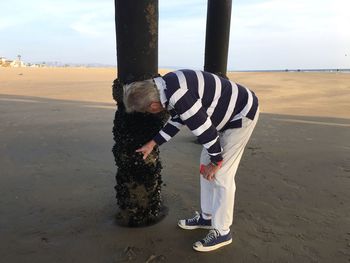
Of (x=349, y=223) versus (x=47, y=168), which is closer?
(x=349, y=223)

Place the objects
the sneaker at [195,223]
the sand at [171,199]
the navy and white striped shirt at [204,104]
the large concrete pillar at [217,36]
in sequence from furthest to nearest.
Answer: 1. the large concrete pillar at [217,36]
2. the sneaker at [195,223]
3. the sand at [171,199]
4. the navy and white striped shirt at [204,104]

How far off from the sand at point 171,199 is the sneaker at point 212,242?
62 millimetres

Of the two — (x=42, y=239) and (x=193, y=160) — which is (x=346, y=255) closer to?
(x=42, y=239)

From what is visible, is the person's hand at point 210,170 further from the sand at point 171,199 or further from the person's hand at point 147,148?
the sand at point 171,199

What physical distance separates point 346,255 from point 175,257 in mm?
1412

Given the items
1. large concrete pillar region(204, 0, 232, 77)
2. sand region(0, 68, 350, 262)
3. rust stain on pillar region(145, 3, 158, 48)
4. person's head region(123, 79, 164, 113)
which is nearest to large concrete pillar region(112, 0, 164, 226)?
rust stain on pillar region(145, 3, 158, 48)

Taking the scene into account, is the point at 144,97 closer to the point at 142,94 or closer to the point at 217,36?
the point at 142,94

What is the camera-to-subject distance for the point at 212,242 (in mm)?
3510

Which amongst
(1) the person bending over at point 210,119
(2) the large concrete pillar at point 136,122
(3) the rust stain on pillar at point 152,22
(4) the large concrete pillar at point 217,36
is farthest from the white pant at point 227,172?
(4) the large concrete pillar at point 217,36

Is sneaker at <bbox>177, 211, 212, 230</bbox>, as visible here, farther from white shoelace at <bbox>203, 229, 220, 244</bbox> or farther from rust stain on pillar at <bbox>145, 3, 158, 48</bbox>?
rust stain on pillar at <bbox>145, 3, 158, 48</bbox>

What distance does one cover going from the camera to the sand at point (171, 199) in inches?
136

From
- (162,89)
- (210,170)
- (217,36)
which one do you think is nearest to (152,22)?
(162,89)

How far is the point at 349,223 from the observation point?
3.97 meters

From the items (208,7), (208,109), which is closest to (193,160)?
(208,7)
